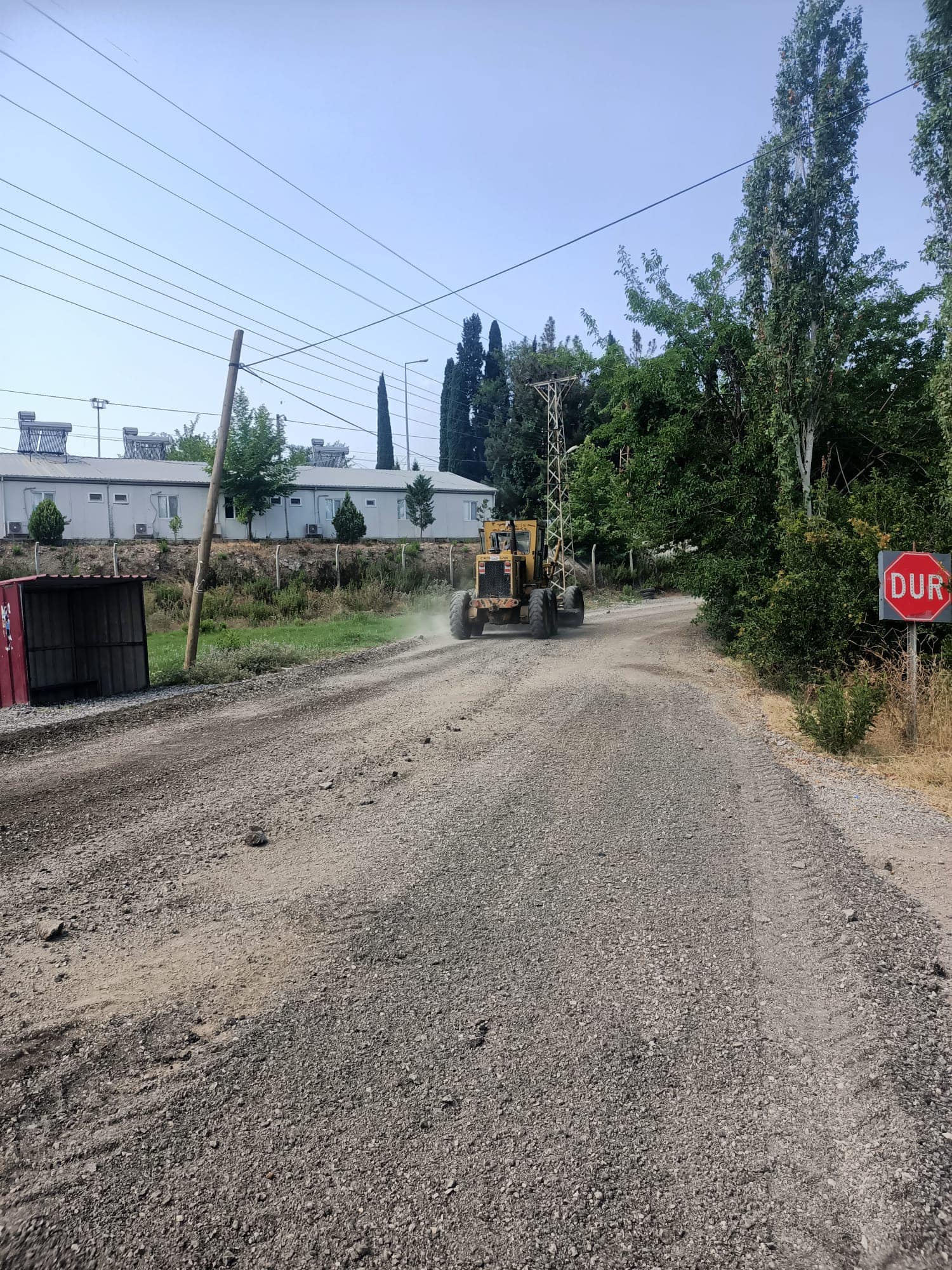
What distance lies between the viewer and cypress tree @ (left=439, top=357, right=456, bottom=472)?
6812 cm

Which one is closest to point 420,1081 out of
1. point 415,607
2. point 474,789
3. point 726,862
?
point 726,862

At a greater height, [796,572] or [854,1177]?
[796,572]

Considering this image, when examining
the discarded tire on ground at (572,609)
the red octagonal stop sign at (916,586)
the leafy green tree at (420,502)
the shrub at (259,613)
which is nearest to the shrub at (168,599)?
the shrub at (259,613)

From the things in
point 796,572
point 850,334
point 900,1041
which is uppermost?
point 850,334

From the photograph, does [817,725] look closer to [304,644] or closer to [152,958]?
[152,958]

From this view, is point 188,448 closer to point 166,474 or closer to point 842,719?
point 166,474

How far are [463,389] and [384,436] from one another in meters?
7.66

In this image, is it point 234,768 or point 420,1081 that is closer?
point 420,1081

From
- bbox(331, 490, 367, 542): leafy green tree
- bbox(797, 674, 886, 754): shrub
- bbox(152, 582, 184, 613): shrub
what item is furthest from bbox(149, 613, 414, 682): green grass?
bbox(331, 490, 367, 542): leafy green tree

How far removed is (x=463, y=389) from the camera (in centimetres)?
6762

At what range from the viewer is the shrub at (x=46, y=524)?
3147cm

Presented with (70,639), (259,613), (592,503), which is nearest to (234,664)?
(70,639)

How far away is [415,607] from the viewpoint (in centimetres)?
2712

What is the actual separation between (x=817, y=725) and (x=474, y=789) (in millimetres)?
3985
